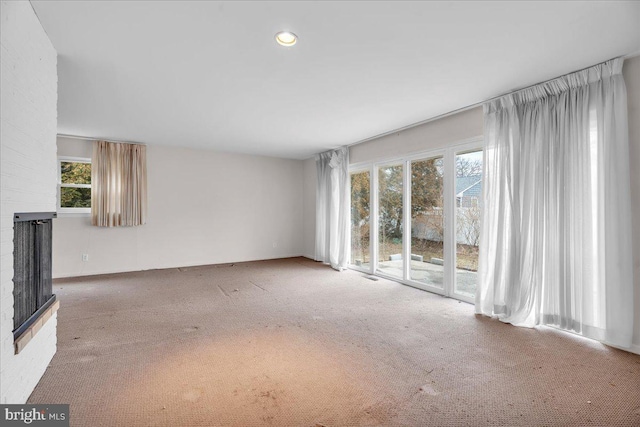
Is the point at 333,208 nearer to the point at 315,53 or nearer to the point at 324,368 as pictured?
the point at 315,53

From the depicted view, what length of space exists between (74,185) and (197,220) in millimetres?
2091

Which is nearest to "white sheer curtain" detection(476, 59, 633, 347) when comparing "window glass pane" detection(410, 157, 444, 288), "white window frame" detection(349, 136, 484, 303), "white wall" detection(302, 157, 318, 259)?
"white window frame" detection(349, 136, 484, 303)

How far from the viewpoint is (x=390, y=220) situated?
5.03m

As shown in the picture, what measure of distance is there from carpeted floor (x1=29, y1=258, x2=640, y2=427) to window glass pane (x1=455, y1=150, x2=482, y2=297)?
48 cm

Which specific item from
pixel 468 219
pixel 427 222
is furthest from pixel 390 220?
pixel 468 219

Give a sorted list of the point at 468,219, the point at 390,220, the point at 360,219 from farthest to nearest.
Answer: the point at 360,219 → the point at 390,220 → the point at 468,219

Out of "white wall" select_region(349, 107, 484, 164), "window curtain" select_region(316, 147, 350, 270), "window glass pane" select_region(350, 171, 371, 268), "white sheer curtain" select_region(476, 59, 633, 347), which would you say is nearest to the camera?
"white sheer curtain" select_region(476, 59, 633, 347)

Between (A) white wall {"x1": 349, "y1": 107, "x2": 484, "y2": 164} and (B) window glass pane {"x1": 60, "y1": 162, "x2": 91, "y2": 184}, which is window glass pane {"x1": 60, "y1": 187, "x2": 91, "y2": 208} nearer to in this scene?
(B) window glass pane {"x1": 60, "y1": 162, "x2": 91, "y2": 184}

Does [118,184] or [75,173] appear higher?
[75,173]

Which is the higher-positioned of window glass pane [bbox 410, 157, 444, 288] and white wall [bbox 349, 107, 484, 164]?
white wall [bbox 349, 107, 484, 164]

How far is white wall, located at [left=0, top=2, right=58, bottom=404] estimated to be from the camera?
1590 mm

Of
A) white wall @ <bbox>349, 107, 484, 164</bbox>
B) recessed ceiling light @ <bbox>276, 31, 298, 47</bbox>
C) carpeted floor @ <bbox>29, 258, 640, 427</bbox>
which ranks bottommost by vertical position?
carpeted floor @ <bbox>29, 258, 640, 427</bbox>

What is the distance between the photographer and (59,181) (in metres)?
5.05

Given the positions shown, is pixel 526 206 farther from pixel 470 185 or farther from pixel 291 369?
pixel 291 369
